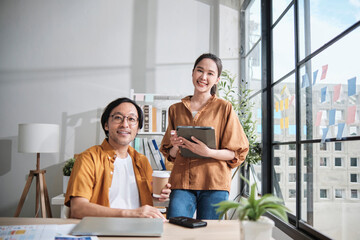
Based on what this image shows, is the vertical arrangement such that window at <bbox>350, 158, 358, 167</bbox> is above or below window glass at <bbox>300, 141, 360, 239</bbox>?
above

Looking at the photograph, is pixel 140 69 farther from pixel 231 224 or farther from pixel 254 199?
pixel 254 199

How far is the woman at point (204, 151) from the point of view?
1.61 metres

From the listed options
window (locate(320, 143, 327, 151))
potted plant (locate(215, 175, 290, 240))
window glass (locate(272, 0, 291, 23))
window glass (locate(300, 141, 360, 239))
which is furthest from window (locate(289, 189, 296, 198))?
potted plant (locate(215, 175, 290, 240))

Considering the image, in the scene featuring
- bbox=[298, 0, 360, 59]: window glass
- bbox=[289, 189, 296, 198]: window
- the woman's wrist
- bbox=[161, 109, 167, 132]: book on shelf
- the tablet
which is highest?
bbox=[298, 0, 360, 59]: window glass

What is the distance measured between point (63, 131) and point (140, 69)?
3.76ft

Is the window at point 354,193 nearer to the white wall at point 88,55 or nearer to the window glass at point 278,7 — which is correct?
the window glass at point 278,7

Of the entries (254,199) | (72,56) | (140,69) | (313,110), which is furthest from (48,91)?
(254,199)

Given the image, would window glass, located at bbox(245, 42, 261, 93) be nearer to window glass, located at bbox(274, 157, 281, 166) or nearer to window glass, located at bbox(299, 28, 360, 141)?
window glass, located at bbox(274, 157, 281, 166)

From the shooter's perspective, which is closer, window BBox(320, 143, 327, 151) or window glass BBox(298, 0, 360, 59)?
window glass BBox(298, 0, 360, 59)

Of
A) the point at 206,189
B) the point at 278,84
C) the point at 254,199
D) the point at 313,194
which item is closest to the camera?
the point at 254,199

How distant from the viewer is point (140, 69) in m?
3.62

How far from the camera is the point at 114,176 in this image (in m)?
1.46

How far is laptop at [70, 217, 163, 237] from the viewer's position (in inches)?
36.0

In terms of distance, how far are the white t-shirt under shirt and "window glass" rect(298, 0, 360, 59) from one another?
128 cm
